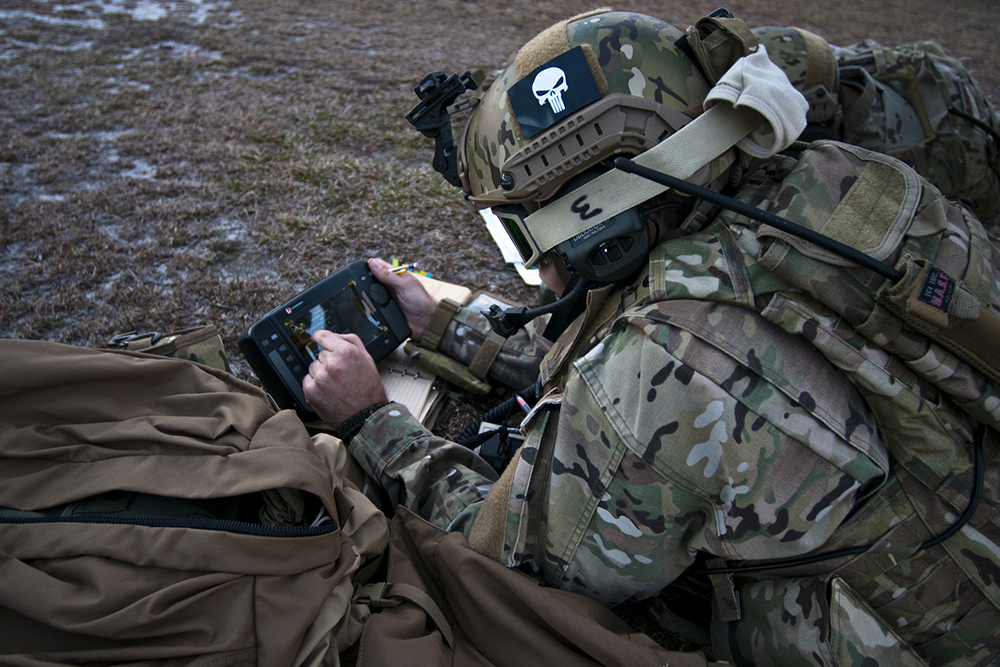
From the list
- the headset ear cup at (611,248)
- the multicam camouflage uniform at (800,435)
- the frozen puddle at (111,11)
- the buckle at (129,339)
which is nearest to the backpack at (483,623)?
the multicam camouflage uniform at (800,435)

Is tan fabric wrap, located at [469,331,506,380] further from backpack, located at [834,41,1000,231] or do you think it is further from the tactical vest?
backpack, located at [834,41,1000,231]

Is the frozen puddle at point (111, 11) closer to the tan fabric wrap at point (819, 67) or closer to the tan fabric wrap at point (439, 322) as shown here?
the tan fabric wrap at point (439, 322)

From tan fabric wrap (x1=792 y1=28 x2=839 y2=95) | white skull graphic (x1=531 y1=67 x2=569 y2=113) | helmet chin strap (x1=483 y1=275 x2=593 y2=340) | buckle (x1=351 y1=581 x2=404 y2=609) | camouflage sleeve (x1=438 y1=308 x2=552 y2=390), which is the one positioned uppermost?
white skull graphic (x1=531 y1=67 x2=569 y2=113)

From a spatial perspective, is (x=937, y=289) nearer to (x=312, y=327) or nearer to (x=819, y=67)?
(x=312, y=327)

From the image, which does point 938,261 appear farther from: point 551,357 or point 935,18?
point 935,18

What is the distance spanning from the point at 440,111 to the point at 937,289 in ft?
4.21

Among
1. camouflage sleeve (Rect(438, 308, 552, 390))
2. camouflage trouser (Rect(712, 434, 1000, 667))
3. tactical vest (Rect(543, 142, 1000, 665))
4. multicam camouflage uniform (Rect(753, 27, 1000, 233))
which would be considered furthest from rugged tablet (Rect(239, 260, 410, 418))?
multicam camouflage uniform (Rect(753, 27, 1000, 233))

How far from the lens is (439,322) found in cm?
241

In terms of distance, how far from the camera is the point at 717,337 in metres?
1.25

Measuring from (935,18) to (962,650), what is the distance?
994 cm

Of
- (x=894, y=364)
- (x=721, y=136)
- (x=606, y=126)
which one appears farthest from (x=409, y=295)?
(x=894, y=364)

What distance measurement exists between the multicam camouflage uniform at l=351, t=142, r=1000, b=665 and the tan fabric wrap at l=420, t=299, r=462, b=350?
106 centimetres

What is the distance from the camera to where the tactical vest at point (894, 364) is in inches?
47.8

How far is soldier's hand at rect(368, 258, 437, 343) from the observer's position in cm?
240
